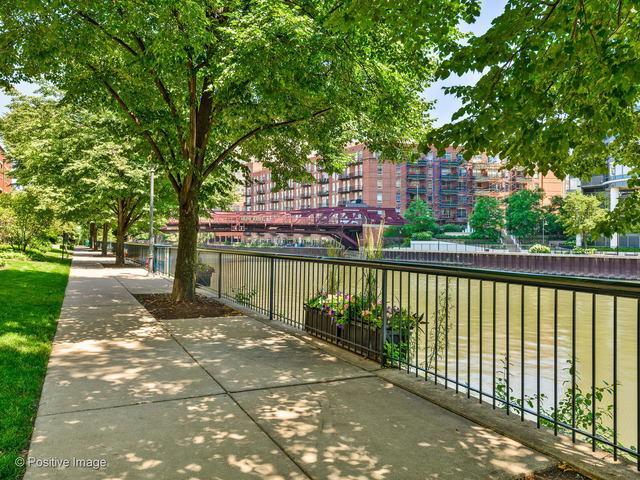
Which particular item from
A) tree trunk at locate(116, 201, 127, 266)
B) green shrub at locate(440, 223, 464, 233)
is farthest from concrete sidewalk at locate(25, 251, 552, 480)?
green shrub at locate(440, 223, 464, 233)

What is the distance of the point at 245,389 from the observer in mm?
4777

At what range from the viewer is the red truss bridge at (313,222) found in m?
87.1

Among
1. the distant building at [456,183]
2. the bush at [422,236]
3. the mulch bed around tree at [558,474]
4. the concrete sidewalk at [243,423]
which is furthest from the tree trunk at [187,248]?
the distant building at [456,183]

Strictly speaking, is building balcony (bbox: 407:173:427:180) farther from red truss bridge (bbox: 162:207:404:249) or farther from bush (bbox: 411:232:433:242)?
bush (bbox: 411:232:433:242)

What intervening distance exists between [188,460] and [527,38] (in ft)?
14.8

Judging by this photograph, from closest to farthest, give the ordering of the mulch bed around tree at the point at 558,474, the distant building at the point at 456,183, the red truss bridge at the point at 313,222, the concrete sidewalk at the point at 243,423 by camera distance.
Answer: the mulch bed around tree at the point at 558,474 → the concrete sidewalk at the point at 243,423 → the red truss bridge at the point at 313,222 → the distant building at the point at 456,183

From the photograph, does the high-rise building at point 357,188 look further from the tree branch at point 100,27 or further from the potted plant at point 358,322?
the potted plant at point 358,322

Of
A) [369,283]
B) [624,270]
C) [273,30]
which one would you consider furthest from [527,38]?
[624,270]

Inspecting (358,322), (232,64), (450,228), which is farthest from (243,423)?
(450,228)

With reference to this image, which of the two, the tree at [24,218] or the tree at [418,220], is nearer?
the tree at [24,218]

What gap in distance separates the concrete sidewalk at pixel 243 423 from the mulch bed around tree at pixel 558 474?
0.27 ft

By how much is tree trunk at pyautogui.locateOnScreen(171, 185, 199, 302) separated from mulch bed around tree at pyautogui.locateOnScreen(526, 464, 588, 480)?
28.8 ft

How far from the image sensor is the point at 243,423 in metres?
3.89

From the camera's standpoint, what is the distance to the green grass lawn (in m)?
3.47
